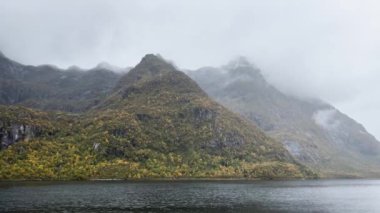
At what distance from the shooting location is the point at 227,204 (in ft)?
536

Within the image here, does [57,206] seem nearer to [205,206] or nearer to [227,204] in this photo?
[205,206]

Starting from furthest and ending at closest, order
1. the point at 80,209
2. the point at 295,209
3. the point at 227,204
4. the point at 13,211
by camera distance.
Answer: the point at 227,204
the point at 295,209
the point at 80,209
the point at 13,211

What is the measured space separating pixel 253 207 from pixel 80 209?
61917mm

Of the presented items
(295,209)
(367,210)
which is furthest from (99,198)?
(367,210)

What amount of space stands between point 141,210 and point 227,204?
37599 mm

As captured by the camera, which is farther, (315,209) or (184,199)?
(184,199)

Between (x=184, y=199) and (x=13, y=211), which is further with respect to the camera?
(x=184, y=199)

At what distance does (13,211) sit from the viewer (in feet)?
428

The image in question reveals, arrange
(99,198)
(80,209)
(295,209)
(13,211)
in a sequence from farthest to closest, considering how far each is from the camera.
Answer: (99,198), (295,209), (80,209), (13,211)

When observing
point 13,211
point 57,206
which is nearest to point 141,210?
point 57,206

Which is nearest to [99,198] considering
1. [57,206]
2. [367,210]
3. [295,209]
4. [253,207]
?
[57,206]

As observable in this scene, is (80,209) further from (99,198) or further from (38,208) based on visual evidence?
(99,198)

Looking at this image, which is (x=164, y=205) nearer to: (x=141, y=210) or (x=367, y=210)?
(x=141, y=210)

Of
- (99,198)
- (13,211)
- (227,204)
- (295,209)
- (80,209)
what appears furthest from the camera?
(99,198)
